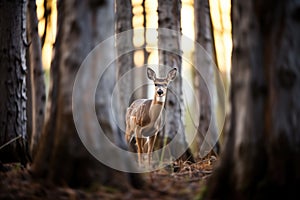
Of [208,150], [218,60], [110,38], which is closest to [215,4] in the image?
[218,60]

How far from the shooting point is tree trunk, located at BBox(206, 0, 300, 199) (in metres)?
4.62

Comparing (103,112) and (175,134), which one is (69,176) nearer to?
(103,112)

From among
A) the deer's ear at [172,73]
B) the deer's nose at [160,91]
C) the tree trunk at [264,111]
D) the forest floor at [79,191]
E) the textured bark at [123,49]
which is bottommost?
the forest floor at [79,191]

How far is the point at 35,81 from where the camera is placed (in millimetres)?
10227

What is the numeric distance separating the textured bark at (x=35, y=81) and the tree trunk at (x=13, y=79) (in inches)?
11.5

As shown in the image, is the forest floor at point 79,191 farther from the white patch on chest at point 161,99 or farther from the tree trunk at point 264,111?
the white patch on chest at point 161,99

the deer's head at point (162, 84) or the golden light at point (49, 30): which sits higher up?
the golden light at point (49, 30)

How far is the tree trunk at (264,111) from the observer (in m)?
4.62

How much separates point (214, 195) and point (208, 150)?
751 centimetres

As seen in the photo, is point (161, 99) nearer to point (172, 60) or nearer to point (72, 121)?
point (172, 60)

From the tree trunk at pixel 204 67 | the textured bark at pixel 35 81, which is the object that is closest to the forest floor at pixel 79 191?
the textured bark at pixel 35 81

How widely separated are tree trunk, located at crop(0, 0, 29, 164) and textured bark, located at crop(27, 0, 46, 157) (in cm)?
29

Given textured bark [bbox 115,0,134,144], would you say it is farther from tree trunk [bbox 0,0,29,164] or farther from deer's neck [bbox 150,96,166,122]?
tree trunk [bbox 0,0,29,164]

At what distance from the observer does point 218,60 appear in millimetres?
15461
